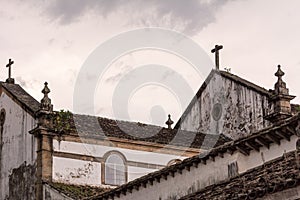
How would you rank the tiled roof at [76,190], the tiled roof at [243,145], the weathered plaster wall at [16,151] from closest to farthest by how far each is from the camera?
1. the tiled roof at [243,145]
2. the tiled roof at [76,190]
3. the weathered plaster wall at [16,151]

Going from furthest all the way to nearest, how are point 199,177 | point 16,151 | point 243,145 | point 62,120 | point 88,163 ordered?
point 16,151
point 62,120
point 88,163
point 199,177
point 243,145

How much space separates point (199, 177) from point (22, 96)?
1299 centimetres

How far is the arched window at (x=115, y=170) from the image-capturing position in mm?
34312

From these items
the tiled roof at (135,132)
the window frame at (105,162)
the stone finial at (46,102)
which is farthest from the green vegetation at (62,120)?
the window frame at (105,162)

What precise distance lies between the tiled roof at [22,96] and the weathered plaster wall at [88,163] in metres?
2.05

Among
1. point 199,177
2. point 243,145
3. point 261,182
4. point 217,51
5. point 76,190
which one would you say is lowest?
point 261,182

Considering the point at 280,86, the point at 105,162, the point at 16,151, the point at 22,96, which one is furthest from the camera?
the point at 22,96

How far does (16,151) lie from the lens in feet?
115

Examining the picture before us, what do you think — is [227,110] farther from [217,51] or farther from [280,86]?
[280,86]

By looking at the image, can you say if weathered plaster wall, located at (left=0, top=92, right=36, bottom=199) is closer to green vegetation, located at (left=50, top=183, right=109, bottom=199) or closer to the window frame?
green vegetation, located at (left=50, top=183, right=109, bottom=199)

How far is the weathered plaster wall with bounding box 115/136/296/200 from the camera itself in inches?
888

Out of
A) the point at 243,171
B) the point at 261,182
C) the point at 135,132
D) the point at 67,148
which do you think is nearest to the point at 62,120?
the point at 67,148

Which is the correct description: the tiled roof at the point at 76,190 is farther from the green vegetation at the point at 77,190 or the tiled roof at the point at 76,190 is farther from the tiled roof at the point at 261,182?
the tiled roof at the point at 261,182

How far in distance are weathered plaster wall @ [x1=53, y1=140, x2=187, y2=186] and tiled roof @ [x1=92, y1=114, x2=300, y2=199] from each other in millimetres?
5932
